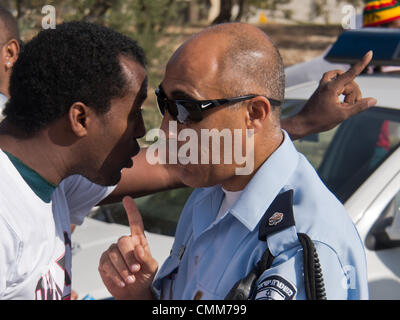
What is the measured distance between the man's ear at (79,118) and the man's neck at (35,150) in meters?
0.09

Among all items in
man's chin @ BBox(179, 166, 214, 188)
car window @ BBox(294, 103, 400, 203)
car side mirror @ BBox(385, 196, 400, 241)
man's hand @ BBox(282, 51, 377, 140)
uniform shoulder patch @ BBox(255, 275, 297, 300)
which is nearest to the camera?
uniform shoulder patch @ BBox(255, 275, 297, 300)

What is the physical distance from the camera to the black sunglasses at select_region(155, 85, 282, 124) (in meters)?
1.70

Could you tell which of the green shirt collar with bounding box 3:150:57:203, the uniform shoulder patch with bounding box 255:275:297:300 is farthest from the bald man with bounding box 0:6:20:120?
the uniform shoulder patch with bounding box 255:275:297:300

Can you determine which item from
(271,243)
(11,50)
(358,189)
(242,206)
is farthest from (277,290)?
(11,50)

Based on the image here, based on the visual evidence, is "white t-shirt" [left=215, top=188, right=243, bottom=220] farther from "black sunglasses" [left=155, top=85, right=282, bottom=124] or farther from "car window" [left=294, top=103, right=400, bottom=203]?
"car window" [left=294, top=103, right=400, bottom=203]

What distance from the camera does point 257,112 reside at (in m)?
1.72

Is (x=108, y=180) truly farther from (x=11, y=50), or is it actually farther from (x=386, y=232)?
(x=386, y=232)

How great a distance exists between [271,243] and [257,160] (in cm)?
27

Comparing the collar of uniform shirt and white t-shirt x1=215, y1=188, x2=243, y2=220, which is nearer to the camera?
the collar of uniform shirt

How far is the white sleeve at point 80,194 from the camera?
227 centimetres

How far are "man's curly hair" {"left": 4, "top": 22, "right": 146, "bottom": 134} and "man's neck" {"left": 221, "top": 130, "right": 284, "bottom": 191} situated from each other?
45cm

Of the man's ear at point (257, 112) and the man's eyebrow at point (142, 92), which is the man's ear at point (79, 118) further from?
the man's ear at point (257, 112)

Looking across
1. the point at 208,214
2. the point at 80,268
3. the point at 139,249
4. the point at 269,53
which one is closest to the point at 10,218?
the point at 139,249

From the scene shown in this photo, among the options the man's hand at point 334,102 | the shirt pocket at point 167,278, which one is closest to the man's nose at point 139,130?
the shirt pocket at point 167,278
